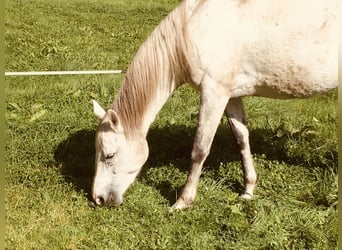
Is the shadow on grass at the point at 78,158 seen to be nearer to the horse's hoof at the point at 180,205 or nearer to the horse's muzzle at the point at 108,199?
the horse's muzzle at the point at 108,199

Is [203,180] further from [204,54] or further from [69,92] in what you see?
[69,92]

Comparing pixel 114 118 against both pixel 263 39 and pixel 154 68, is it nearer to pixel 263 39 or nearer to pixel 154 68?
pixel 154 68

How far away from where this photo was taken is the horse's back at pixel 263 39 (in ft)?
12.1

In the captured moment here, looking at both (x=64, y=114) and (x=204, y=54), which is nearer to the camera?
(x=204, y=54)

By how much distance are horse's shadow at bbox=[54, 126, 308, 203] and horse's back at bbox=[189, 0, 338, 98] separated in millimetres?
1203

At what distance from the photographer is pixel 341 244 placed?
2.06 meters

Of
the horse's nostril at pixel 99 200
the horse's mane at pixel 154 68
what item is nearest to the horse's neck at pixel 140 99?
the horse's mane at pixel 154 68

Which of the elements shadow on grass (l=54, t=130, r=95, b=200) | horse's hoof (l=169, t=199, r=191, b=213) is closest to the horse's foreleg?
horse's hoof (l=169, t=199, r=191, b=213)

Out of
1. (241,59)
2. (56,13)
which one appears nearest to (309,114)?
(241,59)

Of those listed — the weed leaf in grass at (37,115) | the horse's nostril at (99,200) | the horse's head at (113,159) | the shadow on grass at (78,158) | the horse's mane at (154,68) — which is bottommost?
the weed leaf in grass at (37,115)

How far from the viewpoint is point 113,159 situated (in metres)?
3.92

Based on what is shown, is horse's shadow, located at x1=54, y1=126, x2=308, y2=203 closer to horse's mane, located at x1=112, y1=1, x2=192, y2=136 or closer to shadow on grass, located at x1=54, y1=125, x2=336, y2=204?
shadow on grass, located at x1=54, y1=125, x2=336, y2=204

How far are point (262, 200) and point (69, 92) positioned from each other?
2.76 meters

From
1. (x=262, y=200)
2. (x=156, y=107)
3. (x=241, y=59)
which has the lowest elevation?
(x=262, y=200)
